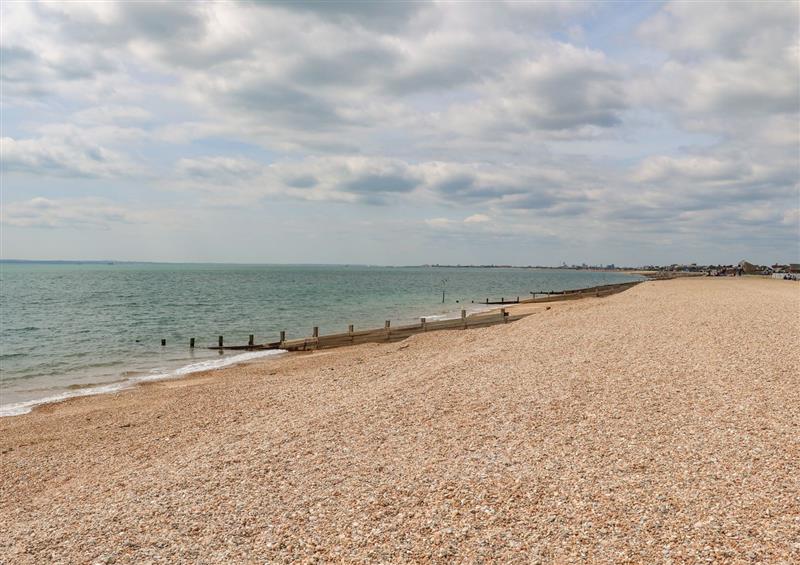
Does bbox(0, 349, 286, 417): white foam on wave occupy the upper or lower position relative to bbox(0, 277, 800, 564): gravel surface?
lower

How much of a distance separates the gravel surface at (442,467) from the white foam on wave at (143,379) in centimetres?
226

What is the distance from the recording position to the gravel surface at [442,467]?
6469 millimetres

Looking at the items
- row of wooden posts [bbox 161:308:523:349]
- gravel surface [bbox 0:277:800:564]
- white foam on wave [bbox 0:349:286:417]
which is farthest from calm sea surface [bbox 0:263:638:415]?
gravel surface [bbox 0:277:800:564]

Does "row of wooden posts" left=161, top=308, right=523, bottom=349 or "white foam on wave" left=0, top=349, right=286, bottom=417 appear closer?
"white foam on wave" left=0, top=349, right=286, bottom=417

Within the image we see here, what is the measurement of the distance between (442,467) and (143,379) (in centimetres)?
1904

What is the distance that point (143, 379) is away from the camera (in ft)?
76.5

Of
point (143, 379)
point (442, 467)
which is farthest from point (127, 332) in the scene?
point (442, 467)

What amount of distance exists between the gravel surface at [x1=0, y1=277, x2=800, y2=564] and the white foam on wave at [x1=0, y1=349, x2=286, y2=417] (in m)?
2.26

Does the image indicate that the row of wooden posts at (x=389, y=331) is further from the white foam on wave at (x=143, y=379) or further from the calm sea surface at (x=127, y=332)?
the calm sea surface at (x=127, y=332)

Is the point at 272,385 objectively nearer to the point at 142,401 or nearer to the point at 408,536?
the point at 142,401

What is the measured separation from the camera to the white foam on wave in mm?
18711

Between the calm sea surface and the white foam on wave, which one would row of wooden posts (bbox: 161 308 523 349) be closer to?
the white foam on wave

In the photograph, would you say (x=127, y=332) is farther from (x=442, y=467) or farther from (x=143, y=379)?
(x=442, y=467)

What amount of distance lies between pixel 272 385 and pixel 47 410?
7.71m
